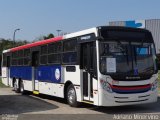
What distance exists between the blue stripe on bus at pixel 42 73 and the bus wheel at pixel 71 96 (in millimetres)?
A: 1124

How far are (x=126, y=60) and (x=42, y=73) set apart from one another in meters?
6.34

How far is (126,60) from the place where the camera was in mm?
13070

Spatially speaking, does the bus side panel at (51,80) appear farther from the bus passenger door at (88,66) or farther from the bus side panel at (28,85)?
the bus passenger door at (88,66)

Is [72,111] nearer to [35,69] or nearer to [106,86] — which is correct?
[106,86]

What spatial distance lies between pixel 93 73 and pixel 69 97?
2.41 meters

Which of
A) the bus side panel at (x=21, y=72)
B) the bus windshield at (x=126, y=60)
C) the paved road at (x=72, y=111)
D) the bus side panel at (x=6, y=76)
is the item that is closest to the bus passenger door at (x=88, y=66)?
the bus windshield at (x=126, y=60)

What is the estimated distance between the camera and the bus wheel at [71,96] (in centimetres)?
1461

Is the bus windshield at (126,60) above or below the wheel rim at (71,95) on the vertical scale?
above

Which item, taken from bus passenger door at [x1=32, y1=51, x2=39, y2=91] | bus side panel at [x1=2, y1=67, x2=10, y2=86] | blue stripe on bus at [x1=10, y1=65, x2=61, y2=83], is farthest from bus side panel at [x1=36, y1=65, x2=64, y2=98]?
bus side panel at [x1=2, y1=67, x2=10, y2=86]

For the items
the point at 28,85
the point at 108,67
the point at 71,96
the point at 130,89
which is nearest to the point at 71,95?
the point at 71,96

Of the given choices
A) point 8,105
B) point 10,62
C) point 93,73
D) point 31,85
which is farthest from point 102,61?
point 10,62

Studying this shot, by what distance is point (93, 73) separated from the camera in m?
13.1

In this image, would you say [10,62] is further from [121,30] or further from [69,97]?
[121,30]

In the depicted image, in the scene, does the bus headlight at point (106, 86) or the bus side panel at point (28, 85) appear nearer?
the bus headlight at point (106, 86)
